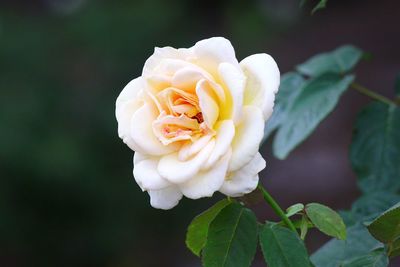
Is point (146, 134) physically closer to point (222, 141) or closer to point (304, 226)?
point (222, 141)

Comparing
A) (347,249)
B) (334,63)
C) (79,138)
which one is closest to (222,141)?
(347,249)

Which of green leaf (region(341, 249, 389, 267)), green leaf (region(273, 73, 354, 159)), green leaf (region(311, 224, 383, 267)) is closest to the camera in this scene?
green leaf (region(341, 249, 389, 267))

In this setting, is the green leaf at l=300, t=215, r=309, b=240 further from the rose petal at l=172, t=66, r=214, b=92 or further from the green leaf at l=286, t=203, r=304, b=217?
the rose petal at l=172, t=66, r=214, b=92

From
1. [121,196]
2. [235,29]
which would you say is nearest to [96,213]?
[121,196]

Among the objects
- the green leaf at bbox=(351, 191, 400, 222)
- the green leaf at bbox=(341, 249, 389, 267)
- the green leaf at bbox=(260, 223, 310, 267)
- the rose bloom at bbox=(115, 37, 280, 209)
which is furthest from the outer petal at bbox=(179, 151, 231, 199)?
the green leaf at bbox=(351, 191, 400, 222)

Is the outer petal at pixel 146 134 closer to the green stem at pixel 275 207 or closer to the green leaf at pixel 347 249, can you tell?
the green stem at pixel 275 207

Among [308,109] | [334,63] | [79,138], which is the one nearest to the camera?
[308,109]
